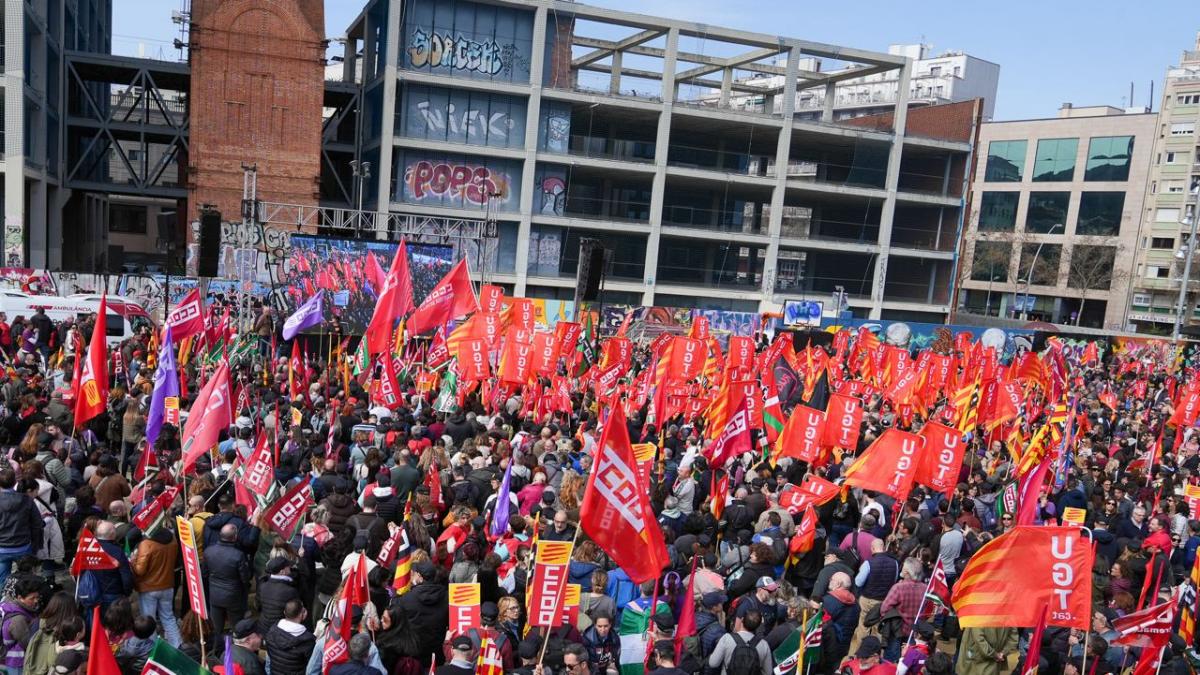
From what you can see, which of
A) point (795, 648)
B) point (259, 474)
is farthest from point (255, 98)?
point (795, 648)

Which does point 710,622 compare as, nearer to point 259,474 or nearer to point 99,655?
point 99,655

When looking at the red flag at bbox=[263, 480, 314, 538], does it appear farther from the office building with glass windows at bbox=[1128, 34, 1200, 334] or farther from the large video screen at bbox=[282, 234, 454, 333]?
the office building with glass windows at bbox=[1128, 34, 1200, 334]

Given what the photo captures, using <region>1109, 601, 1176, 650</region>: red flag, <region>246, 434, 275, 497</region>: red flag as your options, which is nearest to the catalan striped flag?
<region>1109, 601, 1176, 650</region>: red flag

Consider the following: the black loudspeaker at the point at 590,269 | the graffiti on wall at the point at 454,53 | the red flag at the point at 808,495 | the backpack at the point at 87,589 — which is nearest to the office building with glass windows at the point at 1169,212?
the graffiti on wall at the point at 454,53

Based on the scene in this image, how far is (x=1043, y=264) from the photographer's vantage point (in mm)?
72875

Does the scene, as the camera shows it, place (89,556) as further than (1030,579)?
Yes

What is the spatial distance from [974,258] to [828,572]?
7320 cm

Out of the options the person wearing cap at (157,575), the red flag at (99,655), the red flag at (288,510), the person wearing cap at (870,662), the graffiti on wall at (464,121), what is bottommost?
the person wearing cap at (157,575)

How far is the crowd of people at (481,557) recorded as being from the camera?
6.96m

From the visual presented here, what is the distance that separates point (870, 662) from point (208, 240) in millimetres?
22391

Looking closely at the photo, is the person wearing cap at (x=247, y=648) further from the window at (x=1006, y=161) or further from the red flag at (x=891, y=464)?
the window at (x=1006, y=161)

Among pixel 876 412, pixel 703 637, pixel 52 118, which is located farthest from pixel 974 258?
pixel 703 637

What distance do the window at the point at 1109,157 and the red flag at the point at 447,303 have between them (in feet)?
224

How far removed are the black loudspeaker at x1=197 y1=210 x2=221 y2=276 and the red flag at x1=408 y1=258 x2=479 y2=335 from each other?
360 inches
